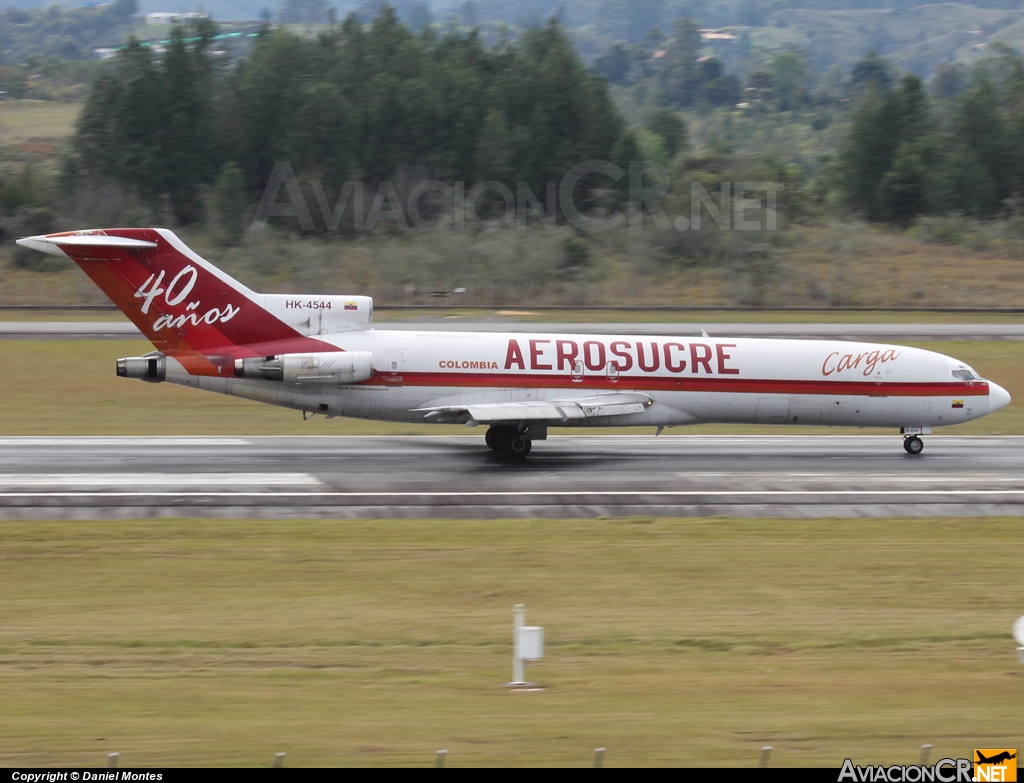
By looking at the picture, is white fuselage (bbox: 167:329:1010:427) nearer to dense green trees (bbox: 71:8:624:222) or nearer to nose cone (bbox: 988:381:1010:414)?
nose cone (bbox: 988:381:1010:414)

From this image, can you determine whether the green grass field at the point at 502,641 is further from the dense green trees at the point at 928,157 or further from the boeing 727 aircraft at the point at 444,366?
the dense green trees at the point at 928,157

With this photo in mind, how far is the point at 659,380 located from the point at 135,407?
1708 centimetres

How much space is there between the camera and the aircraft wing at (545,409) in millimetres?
26797

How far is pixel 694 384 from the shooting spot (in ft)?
94.3

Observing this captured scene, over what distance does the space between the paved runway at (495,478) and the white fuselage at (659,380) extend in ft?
3.80

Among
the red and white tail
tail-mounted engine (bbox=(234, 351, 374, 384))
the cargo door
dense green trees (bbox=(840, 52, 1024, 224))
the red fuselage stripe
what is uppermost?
dense green trees (bbox=(840, 52, 1024, 224))

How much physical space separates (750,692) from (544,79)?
3208 inches

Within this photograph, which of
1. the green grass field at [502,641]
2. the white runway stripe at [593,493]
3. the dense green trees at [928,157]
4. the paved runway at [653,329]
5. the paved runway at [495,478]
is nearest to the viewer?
the green grass field at [502,641]

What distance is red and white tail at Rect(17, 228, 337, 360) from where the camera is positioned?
27312 mm

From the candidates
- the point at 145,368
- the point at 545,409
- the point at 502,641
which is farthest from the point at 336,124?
the point at 502,641

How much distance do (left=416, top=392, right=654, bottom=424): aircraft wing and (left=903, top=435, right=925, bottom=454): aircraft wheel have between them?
24.2 ft

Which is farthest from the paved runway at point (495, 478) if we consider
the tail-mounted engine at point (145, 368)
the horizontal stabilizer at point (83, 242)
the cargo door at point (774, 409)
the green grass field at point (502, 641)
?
the horizontal stabilizer at point (83, 242)

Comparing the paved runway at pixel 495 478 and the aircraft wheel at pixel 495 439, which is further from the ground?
the aircraft wheel at pixel 495 439

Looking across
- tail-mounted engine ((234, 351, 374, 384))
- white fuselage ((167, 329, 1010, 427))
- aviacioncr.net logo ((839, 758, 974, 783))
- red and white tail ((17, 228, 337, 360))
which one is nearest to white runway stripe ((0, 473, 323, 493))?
tail-mounted engine ((234, 351, 374, 384))
